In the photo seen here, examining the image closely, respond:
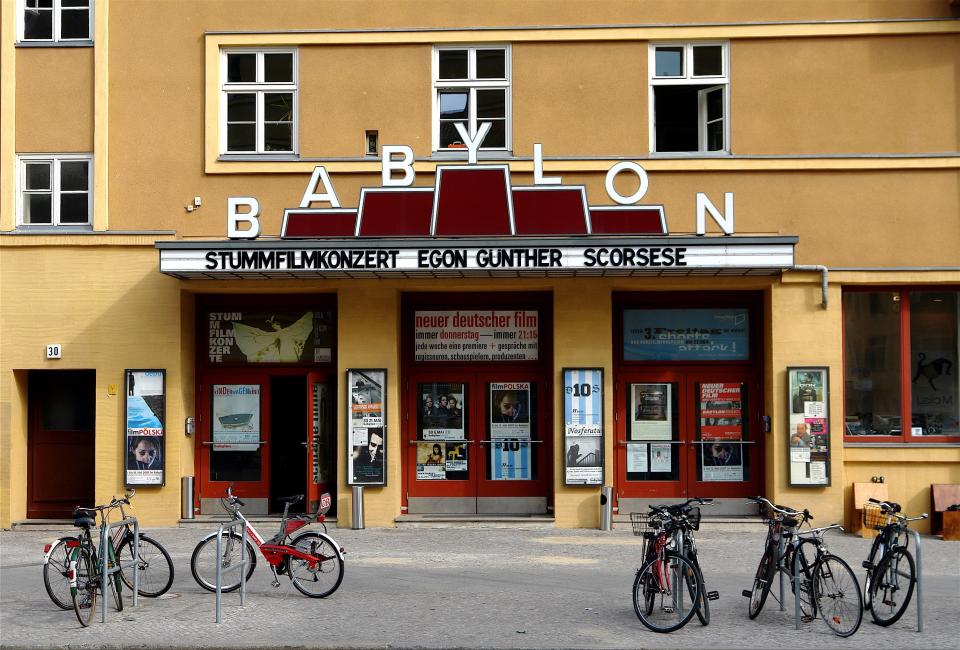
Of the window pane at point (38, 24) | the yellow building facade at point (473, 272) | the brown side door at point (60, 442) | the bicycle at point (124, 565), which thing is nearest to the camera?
the bicycle at point (124, 565)

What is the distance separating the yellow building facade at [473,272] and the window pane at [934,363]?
3 centimetres

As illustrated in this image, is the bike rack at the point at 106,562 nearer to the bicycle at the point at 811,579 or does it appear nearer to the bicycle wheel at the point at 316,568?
the bicycle wheel at the point at 316,568

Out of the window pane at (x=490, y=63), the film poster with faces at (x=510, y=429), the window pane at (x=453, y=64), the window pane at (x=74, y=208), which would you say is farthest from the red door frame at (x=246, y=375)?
the window pane at (x=490, y=63)

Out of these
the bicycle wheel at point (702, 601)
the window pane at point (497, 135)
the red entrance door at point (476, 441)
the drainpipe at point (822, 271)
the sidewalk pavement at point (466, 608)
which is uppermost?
the window pane at point (497, 135)

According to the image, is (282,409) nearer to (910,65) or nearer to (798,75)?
(798,75)

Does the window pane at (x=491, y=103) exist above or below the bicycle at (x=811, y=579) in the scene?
above

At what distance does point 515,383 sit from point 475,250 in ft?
9.32

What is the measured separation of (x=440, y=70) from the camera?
16234 mm

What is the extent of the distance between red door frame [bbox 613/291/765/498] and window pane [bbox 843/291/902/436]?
1.28m

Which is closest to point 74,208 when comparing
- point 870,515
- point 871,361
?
point 871,361

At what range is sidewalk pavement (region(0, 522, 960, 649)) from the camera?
9281 millimetres

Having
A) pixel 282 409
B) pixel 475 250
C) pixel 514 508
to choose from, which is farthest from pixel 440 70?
pixel 514 508

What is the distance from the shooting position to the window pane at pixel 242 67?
16359mm

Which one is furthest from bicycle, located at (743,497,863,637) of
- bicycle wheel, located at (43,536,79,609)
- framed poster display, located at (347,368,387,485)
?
framed poster display, located at (347,368,387,485)
